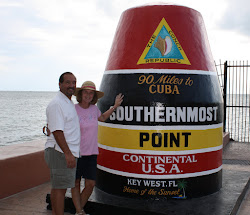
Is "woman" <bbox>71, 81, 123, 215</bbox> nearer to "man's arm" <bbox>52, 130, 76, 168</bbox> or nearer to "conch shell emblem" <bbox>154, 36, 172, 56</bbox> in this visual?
"man's arm" <bbox>52, 130, 76, 168</bbox>

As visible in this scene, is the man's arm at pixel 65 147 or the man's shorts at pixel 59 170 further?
the man's shorts at pixel 59 170

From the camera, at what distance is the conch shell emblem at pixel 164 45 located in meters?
4.57

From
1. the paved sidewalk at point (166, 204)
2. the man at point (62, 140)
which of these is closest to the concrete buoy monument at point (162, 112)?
the paved sidewalk at point (166, 204)

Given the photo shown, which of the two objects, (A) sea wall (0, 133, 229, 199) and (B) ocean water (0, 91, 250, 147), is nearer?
(A) sea wall (0, 133, 229, 199)

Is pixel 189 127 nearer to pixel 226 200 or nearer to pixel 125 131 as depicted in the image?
pixel 125 131

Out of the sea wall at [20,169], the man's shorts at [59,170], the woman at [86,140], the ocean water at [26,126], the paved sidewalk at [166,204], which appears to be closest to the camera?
the man's shorts at [59,170]

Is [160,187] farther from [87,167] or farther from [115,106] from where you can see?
[115,106]

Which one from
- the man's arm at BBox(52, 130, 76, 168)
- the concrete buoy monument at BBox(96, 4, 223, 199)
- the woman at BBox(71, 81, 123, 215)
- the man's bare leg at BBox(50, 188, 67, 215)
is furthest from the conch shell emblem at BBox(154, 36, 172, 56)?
the man's bare leg at BBox(50, 188, 67, 215)

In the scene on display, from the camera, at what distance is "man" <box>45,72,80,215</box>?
11.2 feet

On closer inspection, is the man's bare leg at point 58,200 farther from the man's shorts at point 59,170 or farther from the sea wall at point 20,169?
the sea wall at point 20,169

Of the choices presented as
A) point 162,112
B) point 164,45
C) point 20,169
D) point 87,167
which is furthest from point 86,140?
point 20,169

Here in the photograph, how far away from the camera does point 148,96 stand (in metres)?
4.53

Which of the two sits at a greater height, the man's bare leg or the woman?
the woman

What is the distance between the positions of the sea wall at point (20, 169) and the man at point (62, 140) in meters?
1.74
